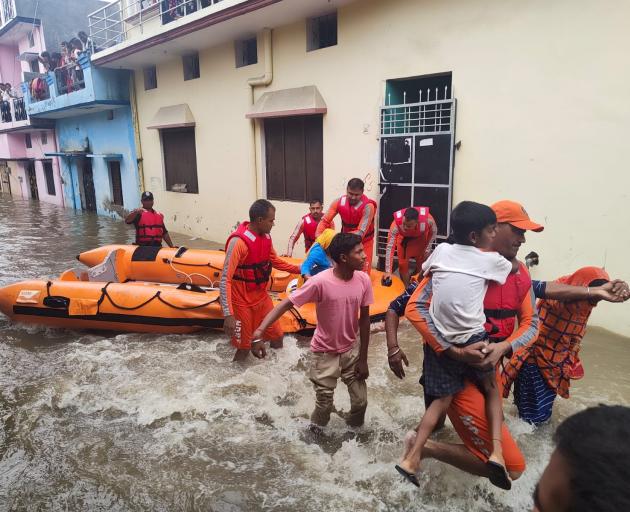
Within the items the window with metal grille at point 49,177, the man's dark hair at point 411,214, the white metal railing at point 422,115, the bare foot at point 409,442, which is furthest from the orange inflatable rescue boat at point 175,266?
the window with metal grille at point 49,177

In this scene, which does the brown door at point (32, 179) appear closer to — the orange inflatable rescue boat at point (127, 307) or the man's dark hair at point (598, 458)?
the orange inflatable rescue boat at point (127, 307)

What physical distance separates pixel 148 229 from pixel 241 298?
3.32 meters

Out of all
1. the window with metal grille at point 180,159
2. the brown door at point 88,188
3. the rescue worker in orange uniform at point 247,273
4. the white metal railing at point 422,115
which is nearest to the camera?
the rescue worker in orange uniform at point 247,273

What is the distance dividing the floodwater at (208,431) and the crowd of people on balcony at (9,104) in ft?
53.7

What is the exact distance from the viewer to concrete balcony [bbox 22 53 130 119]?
11875 millimetres

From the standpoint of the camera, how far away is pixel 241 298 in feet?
13.0

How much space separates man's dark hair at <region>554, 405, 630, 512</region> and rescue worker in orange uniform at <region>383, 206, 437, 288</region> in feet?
14.9

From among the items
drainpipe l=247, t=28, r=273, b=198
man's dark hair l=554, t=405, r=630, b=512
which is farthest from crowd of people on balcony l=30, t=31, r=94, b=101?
man's dark hair l=554, t=405, r=630, b=512

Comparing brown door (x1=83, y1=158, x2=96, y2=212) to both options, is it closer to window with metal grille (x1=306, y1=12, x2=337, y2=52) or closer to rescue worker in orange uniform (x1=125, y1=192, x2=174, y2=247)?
rescue worker in orange uniform (x1=125, y1=192, x2=174, y2=247)

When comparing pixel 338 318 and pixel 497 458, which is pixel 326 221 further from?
pixel 497 458

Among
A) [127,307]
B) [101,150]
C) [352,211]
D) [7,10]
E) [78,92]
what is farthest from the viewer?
[7,10]

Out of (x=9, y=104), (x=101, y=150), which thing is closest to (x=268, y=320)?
(x=101, y=150)

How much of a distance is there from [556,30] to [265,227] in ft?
12.5

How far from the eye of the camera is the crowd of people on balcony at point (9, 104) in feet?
58.6
